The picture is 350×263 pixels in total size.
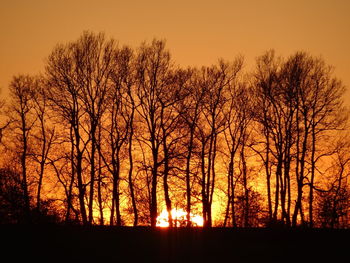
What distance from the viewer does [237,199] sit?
42.2m

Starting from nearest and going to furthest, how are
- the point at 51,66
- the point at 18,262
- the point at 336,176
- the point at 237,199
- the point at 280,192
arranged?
the point at 18,262
the point at 51,66
the point at 280,192
the point at 237,199
the point at 336,176

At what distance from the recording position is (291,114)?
3678 centimetres

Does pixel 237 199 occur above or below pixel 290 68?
below

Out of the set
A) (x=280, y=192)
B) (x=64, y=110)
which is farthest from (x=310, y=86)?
(x=64, y=110)

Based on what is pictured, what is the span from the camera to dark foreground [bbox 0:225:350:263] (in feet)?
A: 70.0

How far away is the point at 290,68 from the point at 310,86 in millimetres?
1864

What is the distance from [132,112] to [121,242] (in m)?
A: 15.2

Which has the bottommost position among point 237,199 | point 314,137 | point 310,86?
point 237,199

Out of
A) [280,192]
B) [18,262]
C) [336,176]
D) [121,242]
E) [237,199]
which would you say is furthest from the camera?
[336,176]

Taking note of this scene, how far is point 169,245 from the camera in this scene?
22.3m

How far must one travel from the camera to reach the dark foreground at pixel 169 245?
21328 millimetres

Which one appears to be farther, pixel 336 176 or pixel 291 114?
pixel 336 176

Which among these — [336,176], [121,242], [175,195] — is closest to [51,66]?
[175,195]

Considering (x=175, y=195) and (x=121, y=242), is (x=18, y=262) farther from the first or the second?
(x=175, y=195)
